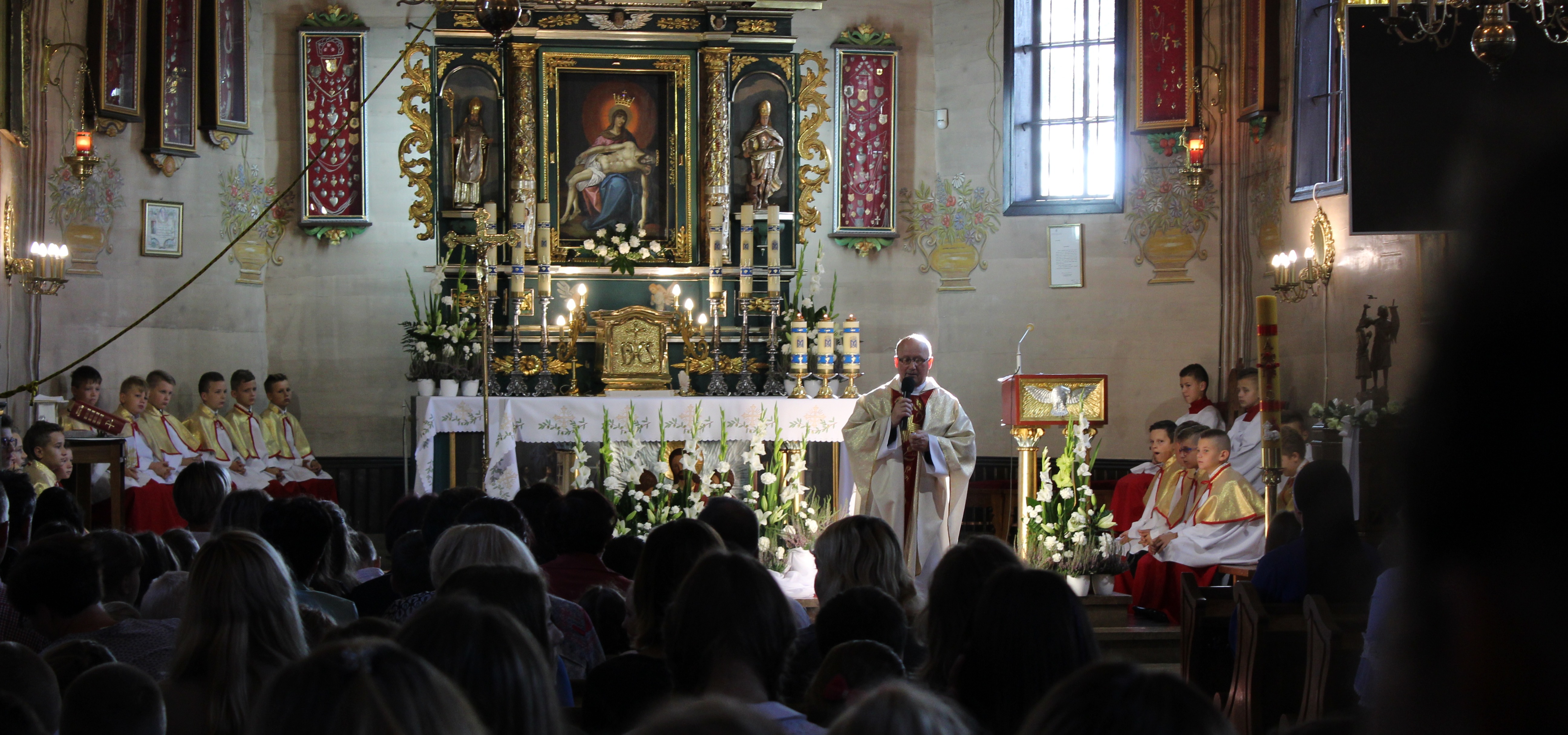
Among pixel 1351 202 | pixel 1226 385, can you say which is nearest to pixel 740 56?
pixel 1226 385

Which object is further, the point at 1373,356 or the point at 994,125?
the point at 994,125

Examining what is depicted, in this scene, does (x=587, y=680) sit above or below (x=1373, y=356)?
below

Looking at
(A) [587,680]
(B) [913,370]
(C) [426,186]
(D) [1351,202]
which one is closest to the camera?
(A) [587,680]

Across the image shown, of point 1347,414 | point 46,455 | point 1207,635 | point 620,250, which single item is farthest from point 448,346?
point 1207,635

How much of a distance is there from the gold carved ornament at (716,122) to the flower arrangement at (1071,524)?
492 centimetres

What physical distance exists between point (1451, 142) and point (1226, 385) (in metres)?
12.7

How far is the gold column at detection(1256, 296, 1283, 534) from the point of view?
5.30m

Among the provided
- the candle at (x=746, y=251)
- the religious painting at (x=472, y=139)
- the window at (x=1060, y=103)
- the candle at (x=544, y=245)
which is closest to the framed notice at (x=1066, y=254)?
the window at (x=1060, y=103)

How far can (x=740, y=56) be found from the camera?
511 inches

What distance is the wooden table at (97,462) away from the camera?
28.4ft

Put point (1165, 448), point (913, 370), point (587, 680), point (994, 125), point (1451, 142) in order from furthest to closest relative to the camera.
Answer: point (994, 125) → point (1165, 448) → point (913, 370) → point (587, 680) → point (1451, 142)

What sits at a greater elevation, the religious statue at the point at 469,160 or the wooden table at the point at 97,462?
the religious statue at the point at 469,160

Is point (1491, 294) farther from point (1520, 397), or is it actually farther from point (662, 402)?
point (662, 402)

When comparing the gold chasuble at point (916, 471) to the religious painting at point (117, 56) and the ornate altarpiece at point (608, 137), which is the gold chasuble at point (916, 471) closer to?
the ornate altarpiece at point (608, 137)
